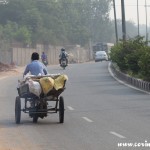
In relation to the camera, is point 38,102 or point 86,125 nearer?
point 86,125

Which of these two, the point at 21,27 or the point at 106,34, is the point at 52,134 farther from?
the point at 106,34

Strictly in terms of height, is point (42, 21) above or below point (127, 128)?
above

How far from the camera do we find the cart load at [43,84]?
57.6ft

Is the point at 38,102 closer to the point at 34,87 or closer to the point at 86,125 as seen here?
the point at 34,87

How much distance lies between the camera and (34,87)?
17.5m

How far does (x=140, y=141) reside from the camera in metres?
13.8

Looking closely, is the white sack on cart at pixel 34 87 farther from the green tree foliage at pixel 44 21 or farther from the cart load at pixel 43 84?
the green tree foliage at pixel 44 21

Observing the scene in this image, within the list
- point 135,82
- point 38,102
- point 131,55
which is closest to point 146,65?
point 135,82

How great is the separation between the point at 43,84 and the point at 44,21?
92.7 m

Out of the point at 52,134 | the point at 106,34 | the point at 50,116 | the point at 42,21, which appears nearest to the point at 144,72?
the point at 50,116

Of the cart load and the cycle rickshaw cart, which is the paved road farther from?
the cart load

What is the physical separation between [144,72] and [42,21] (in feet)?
249

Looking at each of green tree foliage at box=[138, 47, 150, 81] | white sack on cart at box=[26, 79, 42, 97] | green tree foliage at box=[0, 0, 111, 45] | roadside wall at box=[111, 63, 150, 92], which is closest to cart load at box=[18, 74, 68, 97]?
white sack on cart at box=[26, 79, 42, 97]

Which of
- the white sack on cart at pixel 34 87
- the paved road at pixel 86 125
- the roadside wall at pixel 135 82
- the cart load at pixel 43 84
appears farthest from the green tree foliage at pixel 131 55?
the white sack on cart at pixel 34 87
